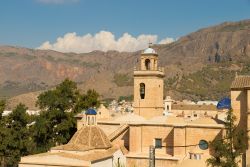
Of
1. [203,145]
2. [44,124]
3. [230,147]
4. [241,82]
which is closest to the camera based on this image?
[230,147]

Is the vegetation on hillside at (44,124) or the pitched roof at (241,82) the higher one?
the pitched roof at (241,82)

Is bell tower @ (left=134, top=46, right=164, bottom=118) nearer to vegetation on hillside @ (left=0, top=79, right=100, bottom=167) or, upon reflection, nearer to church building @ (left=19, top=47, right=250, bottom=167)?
church building @ (left=19, top=47, right=250, bottom=167)

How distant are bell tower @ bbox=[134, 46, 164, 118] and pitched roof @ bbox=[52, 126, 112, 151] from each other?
6.81 m

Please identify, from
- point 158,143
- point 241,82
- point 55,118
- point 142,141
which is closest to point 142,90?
point 142,141

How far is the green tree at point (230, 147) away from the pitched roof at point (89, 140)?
8.75 m

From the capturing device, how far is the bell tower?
131ft

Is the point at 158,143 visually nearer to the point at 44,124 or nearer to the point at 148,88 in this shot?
the point at 148,88

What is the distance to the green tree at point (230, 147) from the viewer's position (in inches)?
1037

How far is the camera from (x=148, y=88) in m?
39.8

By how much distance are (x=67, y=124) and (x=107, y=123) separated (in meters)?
5.08

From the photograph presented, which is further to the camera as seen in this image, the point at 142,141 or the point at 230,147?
the point at 142,141

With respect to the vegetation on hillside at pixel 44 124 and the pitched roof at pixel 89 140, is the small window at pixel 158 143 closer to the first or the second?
the pitched roof at pixel 89 140

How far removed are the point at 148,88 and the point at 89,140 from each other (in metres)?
9.03

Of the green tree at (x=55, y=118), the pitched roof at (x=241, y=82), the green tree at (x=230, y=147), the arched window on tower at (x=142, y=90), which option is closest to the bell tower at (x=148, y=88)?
the arched window on tower at (x=142, y=90)
